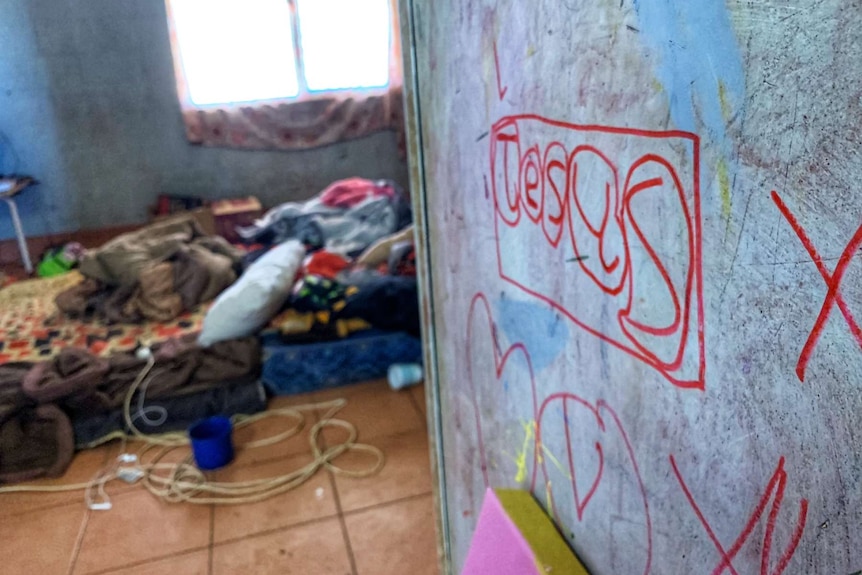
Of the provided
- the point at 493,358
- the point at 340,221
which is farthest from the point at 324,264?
the point at 493,358

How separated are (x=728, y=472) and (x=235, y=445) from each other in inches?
80.7

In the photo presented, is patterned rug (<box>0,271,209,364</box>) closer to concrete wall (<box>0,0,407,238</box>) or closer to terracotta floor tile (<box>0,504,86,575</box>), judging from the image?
terracotta floor tile (<box>0,504,86,575</box>)

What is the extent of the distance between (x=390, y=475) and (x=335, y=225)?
170 centimetres

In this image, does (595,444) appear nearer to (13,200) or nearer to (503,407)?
(503,407)

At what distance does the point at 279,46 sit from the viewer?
440 centimetres

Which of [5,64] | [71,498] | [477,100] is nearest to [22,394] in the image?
[71,498]

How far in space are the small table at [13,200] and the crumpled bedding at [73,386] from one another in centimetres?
179

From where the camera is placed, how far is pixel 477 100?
2.87 feet

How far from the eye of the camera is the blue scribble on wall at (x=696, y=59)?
0.45m

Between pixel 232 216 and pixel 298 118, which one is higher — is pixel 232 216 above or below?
below

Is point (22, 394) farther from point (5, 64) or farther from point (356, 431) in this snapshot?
point (5, 64)

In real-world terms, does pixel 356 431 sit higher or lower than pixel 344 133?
lower

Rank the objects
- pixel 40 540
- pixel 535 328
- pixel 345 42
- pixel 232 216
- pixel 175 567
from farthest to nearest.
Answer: pixel 345 42 → pixel 232 216 → pixel 40 540 → pixel 175 567 → pixel 535 328

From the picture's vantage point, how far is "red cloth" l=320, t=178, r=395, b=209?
3.70 metres
